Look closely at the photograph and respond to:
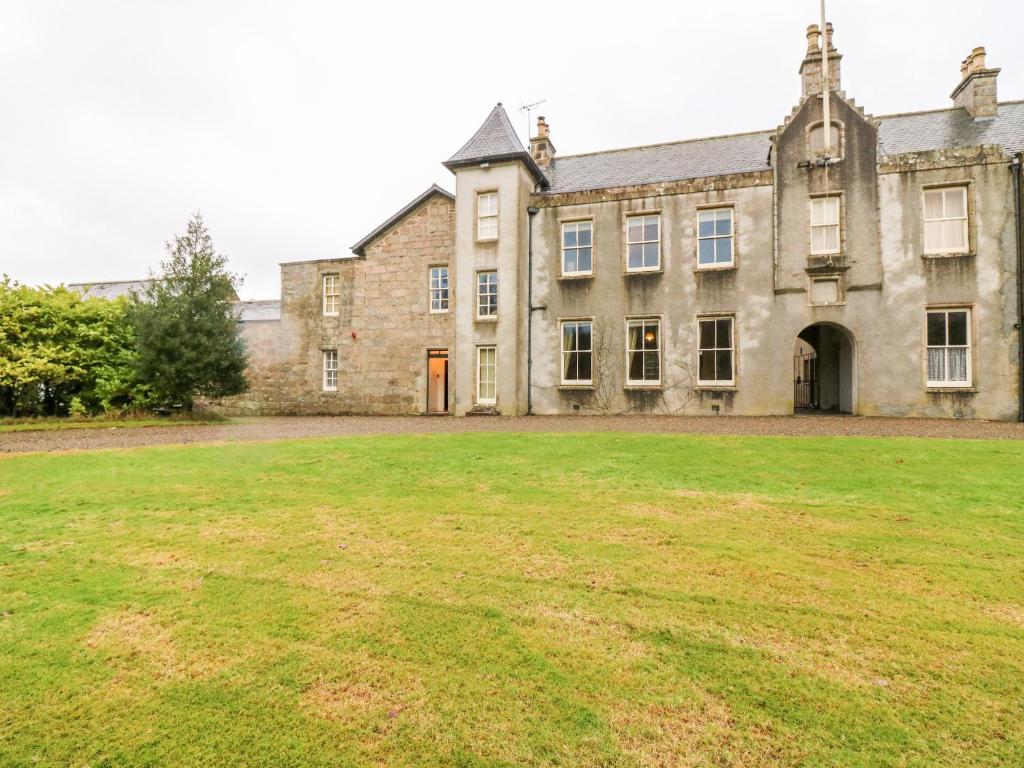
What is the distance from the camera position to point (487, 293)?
20.2 m

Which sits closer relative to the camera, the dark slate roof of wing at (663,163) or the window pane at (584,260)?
the window pane at (584,260)

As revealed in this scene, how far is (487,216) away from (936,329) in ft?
51.4

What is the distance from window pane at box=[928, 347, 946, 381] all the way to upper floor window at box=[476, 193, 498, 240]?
49.7ft

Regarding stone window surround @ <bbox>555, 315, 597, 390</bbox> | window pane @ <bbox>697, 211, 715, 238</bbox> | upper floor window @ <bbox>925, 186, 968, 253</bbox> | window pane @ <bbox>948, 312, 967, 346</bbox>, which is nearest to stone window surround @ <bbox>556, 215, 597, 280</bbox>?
stone window surround @ <bbox>555, 315, 597, 390</bbox>

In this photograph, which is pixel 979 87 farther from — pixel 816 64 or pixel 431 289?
pixel 431 289

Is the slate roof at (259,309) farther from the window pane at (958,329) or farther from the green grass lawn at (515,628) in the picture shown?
the window pane at (958,329)

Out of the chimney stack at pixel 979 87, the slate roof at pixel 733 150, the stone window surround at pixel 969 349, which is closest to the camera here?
the stone window surround at pixel 969 349

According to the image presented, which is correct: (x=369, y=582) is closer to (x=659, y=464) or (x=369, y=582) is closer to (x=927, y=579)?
(x=927, y=579)

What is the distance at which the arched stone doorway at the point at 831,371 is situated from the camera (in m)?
17.5

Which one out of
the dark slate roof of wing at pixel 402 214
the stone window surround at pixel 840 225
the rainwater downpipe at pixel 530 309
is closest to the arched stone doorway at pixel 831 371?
the stone window surround at pixel 840 225

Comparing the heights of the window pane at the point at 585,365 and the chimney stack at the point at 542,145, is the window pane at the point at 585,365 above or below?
below

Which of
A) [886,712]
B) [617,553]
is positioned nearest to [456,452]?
[617,553]

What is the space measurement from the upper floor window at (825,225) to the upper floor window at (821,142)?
1518mm

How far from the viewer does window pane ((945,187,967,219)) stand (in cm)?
1623
